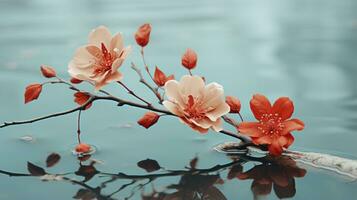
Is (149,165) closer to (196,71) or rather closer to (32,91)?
(32,91)

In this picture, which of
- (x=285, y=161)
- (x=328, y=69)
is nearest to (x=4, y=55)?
(x=328, y=69)

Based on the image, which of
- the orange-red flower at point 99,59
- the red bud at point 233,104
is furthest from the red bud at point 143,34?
the red bud at point 233,104

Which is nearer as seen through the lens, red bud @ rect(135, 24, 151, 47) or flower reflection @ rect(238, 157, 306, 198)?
flower reflection @ rect(238, 157, 306, 198)

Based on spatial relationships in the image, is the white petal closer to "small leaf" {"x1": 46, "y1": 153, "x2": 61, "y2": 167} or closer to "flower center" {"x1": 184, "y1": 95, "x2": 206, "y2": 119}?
"flower center" {"x1": 184, "y1": 95, "x2": 206, "y2": 119}

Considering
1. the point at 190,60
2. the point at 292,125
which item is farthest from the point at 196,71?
the point at 292,125

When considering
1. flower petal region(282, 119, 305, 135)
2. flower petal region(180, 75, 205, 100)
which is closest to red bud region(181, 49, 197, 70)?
flower petal region(180, 75, 205, 100)

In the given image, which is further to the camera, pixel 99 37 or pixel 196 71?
pixel 196 71

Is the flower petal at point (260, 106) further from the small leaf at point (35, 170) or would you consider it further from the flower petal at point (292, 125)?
the small leaf at point (35, 170)

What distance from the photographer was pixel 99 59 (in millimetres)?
776

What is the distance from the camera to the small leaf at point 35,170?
73 centimetres

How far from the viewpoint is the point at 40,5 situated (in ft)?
7.73

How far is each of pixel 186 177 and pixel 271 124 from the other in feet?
0.42

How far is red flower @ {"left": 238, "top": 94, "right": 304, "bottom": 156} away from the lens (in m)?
0.71

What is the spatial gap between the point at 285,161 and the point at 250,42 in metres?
0.84
